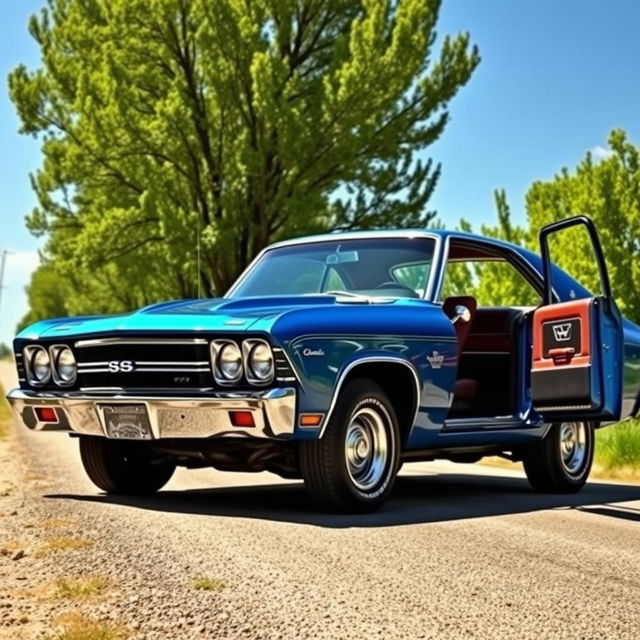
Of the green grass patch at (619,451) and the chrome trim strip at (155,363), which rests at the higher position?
the chrome trim strip at (155,363)

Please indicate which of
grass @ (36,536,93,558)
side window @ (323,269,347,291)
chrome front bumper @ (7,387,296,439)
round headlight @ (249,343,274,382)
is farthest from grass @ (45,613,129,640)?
side window @ (323,269,347,291)

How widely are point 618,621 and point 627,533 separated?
2.43 m

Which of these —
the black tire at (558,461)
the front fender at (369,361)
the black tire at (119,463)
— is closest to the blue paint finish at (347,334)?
the front fender at (369,361)

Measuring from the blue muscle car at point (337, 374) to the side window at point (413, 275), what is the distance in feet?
0.05

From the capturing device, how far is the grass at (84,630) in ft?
11.8

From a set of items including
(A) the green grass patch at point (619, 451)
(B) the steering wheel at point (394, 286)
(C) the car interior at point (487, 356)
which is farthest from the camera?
(A) the green grass patch at point (619, 451)

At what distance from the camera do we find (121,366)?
667cm

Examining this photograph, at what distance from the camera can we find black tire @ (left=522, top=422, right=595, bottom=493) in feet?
28.1

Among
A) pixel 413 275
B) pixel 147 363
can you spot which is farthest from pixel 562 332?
pixel 147 363

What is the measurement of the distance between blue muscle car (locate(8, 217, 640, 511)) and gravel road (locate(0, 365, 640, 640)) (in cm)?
39

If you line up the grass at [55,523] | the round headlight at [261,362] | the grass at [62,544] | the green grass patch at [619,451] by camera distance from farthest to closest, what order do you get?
the green grass patch at [619,451], the round headlight at [261,362], the grass at [55,523], the grass at [62,544]

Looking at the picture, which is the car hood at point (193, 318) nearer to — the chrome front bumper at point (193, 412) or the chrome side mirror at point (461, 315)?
the chrome front bumper at point (193, 412)

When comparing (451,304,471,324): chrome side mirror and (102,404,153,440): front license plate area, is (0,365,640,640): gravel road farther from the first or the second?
(451,304,471,324): chrome side mirror

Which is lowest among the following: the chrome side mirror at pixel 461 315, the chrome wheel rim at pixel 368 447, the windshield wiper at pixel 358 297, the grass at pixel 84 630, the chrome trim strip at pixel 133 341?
the grass at pixel 84 630
